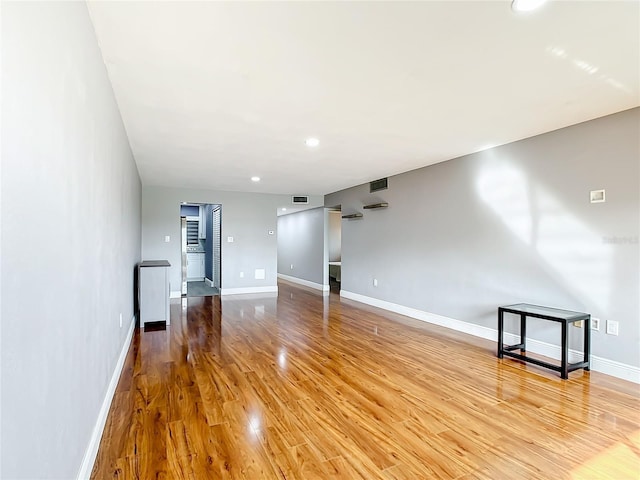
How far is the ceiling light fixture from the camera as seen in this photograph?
167 centimetres

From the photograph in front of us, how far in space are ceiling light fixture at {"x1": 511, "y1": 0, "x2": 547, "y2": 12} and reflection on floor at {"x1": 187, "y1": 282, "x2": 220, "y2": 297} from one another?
7.18 m

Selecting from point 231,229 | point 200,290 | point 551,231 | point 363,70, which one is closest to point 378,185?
point 551,231

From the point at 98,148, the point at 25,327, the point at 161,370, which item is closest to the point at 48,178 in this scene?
the point at 25,327

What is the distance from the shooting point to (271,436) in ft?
6.93

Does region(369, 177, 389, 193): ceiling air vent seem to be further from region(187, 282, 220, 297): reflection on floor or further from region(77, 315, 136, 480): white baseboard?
region(77, 315, 136, 480): white baseboard

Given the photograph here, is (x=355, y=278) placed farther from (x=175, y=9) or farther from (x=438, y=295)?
(x=175, y=9)

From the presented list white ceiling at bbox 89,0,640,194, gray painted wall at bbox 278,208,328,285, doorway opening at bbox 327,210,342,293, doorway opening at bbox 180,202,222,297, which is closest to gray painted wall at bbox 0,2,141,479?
white ceiling at bbox 89,0,640,194

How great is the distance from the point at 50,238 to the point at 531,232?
422 centimetres

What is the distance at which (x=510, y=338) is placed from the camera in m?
3.99

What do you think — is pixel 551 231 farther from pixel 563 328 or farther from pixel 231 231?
pixel 231 231

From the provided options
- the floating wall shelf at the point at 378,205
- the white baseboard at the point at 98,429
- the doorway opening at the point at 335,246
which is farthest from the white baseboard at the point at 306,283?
the white baseboard at the point at 98,429

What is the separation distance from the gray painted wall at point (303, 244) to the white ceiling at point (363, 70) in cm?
459

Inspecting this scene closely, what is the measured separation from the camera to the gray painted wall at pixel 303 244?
27.7 feet

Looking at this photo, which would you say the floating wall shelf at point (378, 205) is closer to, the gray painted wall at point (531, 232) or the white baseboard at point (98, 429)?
the gray painted wall at point (531, 232)
